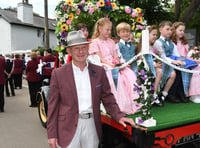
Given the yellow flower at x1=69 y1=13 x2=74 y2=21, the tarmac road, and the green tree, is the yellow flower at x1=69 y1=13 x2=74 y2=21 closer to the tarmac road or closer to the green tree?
the tarmac road

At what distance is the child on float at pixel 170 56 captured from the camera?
3.80 m

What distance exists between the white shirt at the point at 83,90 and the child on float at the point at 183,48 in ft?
6.60

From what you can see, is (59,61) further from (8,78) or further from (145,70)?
(8,78)

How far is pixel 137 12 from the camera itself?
17.4 feet

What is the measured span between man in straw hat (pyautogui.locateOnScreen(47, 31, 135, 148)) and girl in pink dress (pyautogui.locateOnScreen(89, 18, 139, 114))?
54 centimetres

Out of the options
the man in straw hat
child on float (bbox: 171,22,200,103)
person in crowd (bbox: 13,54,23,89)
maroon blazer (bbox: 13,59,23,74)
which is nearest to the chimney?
person in crowd (bbox: 13,54,23,89)

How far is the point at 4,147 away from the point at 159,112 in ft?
10.1

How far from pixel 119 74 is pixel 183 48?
75.6 inches

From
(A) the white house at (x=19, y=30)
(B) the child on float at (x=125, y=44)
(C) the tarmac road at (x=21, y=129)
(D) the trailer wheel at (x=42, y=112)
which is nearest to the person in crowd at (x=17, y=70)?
(C) the tarmac road at (x=21, y=129)

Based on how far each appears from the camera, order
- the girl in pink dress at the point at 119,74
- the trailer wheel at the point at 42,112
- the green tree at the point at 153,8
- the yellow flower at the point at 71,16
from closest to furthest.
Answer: the girl in pink dress at the point at 119,74 → the yellow flower at the point at 71,16 → the trailer wheel at the point at 42,112 → the green tree at the point at 153,8

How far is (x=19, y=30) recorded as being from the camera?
3045 cm

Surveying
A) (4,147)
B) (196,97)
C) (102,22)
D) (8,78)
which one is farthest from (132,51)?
(8,78)

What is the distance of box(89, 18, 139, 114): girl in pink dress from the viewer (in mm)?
3156

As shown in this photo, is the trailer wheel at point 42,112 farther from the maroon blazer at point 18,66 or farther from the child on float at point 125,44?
the maroon blazer at point 18,66
